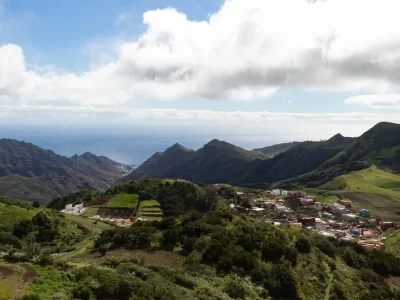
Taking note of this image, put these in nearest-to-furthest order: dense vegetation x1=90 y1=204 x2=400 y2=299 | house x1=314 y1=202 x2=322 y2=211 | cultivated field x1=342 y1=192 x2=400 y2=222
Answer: dense vegetation x1=90 y1=204 x2=400 y2=299 → cultivated field x1=342 y1=192 x2=400 y2=222 → house x1=314 y1=202 x2=322 y2=211

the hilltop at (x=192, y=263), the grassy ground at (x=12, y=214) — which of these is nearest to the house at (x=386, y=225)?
the hilltop at (x=192, y=263)

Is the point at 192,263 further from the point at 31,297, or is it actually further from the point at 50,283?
the point at 31,297

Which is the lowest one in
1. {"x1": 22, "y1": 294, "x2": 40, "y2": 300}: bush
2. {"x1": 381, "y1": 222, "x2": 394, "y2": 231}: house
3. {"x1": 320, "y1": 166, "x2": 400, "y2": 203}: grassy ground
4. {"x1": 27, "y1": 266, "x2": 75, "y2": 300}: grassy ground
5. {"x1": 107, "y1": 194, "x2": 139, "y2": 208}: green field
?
{"x1": 381, "y1": 222, "x2": 394, "y2": 231}: house

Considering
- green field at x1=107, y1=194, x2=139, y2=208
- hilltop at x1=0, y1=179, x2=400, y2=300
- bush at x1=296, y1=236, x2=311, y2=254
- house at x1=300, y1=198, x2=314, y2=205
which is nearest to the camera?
hilltop at x1=0, y1=179, x2=400, y2=300

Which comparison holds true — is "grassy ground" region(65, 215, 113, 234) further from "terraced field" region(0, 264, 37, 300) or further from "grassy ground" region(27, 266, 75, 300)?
"grassy ground" region(27, 266, 75, 300)

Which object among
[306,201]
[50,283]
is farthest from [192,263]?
[306,201]

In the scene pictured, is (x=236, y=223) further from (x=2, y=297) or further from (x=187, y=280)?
(x=2, y=297)

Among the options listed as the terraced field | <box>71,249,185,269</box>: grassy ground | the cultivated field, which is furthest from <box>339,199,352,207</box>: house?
the terraced field

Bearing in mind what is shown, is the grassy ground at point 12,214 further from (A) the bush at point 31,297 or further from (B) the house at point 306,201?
(B) the house at point 306,201
